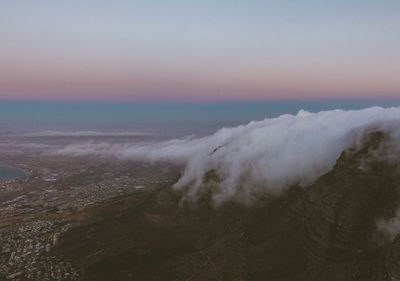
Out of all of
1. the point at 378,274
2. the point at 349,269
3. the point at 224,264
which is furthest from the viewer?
the point at 224,264

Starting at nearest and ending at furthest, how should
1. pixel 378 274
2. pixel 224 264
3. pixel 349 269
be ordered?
pixel 378 274 < pixel 349 269 < pixel 224 264

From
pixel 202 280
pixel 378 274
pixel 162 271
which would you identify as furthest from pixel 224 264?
pixel 378 274

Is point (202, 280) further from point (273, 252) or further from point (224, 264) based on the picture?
point (273, 252)

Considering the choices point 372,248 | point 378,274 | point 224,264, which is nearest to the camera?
point 378,274

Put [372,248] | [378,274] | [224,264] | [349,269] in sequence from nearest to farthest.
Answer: [378,274] → [349,269] → [372,248] → [224,264]

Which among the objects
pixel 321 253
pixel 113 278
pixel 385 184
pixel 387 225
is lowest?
pixel 113 278

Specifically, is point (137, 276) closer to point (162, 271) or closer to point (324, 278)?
point (162, 271)

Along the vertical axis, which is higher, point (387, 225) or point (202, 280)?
point (387, 225)

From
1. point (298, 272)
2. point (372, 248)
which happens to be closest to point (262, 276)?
point (298, 272)

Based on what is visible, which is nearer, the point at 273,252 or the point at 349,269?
the point at 349,269
